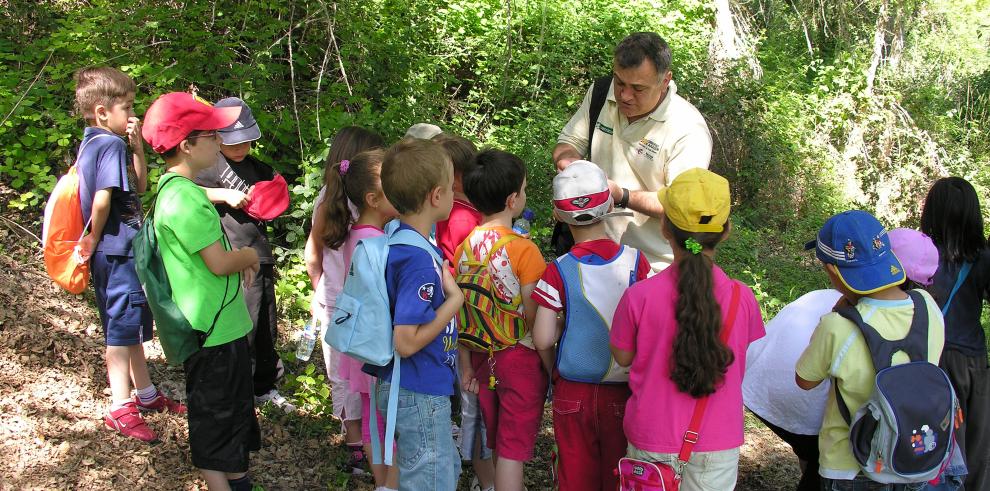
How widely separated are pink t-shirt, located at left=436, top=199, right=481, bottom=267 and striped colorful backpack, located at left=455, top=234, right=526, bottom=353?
364 mm

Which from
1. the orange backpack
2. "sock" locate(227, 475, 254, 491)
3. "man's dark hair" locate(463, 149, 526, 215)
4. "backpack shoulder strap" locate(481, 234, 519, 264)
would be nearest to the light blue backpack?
"backpack shoulder strap" locate(481, 234, 519, 264)

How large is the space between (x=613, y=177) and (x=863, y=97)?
9.65 meters

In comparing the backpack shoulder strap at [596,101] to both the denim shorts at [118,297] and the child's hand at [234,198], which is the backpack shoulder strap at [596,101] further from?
the denim shorts at [118,297]

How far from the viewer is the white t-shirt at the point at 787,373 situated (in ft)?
11.3

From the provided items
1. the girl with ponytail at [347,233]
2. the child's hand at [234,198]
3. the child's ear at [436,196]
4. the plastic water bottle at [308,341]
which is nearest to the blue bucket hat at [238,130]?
the child's hand at [234,198]

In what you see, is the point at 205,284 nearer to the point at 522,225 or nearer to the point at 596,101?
the point at 522,225

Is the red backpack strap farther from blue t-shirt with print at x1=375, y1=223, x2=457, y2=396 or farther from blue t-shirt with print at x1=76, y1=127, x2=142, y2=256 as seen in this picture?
blue t-shirt with print at x1=76, y1=127, x2=142, y2=256

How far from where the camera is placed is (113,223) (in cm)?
425

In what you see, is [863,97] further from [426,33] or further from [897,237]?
[897,237]

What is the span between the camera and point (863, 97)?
470 inches

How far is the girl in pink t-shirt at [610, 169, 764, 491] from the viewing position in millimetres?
2760

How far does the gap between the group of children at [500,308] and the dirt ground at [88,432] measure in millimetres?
194

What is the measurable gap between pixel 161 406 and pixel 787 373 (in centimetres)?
352

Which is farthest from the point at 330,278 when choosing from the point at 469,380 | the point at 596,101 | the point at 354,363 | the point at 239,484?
the point at 596,101
